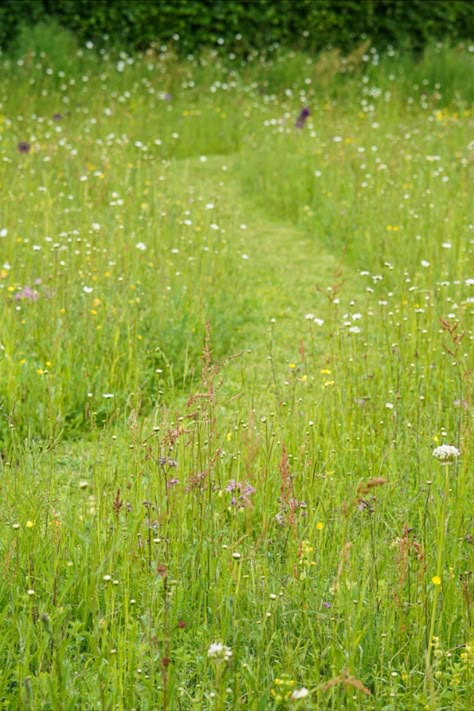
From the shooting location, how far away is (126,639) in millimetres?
2732

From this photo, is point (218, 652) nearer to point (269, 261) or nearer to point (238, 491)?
point (238, 491)

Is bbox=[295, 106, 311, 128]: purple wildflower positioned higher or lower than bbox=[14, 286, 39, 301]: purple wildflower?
higher

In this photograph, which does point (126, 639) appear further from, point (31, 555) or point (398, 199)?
point (398, 199)

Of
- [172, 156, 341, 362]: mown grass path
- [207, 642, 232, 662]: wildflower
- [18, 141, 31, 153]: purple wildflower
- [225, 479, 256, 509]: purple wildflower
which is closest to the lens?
[207, 642, 232, 662]: wildflower

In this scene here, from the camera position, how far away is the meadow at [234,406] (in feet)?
8.87

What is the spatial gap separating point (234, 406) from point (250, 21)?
9799 mm

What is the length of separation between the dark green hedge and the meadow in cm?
224

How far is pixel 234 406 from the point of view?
463 centimetres

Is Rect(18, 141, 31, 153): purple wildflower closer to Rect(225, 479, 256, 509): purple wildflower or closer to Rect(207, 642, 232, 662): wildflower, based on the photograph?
Rect(225, 479, 256, 509): purple wildflower

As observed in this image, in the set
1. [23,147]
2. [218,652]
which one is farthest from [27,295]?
[218,652]

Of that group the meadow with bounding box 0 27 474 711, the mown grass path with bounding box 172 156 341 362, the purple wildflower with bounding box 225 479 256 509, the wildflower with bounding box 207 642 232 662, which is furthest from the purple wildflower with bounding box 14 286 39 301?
the wildflower with bounding box 207 642 232 662

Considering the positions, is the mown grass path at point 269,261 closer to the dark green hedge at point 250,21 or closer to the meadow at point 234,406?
the meadow at point 234,406

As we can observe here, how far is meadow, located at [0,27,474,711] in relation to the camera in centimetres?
271

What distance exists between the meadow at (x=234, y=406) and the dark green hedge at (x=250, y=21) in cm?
224
